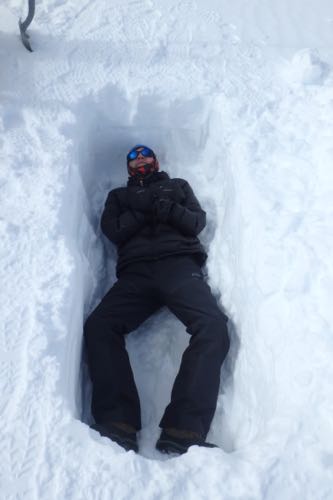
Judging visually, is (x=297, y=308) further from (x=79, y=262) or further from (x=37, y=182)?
(x=37, y=182)

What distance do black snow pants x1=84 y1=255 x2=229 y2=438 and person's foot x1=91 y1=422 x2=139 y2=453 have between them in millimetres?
22

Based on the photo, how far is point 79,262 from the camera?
2.05m

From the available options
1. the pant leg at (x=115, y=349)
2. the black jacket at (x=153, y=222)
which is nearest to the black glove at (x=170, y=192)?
the black jacket at (x=153, y=222)

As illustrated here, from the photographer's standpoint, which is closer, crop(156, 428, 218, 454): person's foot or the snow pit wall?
crop(156, 428, 218, 454): person's foot

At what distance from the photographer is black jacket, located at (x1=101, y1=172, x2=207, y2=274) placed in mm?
2328

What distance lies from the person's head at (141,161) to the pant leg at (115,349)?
74 centimetres

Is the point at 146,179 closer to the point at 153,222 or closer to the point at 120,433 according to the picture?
the point at 153,222

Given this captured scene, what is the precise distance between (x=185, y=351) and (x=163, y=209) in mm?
796

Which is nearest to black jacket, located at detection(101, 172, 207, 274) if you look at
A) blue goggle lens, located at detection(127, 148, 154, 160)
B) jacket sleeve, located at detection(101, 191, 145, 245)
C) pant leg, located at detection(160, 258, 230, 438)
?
jacket sleeve, located at detection(101, 191, 145, 245)

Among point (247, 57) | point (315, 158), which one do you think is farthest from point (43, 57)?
point (315, 158)

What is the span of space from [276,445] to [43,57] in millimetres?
2550

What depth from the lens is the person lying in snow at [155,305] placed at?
174 centimetres

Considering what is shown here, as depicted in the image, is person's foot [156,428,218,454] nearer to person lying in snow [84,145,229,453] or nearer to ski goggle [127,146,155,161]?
person lying in snow [84,145,229,453]

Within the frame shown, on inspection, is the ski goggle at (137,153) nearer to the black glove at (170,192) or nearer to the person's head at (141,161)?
the person's head at (141,161)
